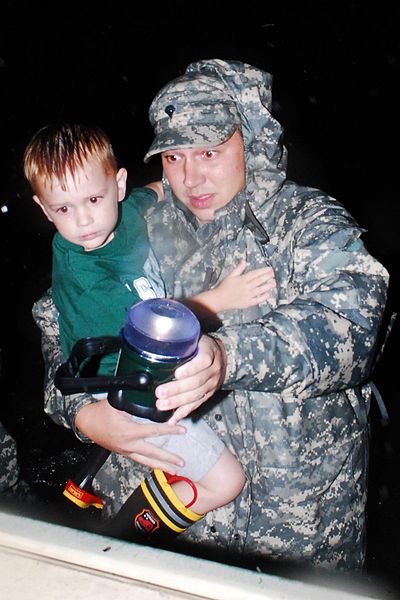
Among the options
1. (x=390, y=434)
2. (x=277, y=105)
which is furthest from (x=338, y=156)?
(x=390, y=434)

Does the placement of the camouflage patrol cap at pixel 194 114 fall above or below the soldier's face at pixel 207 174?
above

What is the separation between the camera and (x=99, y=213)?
185 centimetres

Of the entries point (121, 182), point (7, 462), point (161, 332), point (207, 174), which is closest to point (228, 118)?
point (207, 174)

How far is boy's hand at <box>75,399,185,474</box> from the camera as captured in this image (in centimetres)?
165

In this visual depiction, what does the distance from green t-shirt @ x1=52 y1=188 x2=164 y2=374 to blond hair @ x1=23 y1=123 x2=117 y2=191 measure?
0.25 metres

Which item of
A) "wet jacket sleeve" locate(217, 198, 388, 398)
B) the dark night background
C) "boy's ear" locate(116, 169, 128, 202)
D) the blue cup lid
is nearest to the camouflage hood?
"boy's ear" locate(116, 169, 128, 202)

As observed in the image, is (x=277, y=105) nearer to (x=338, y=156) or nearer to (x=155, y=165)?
(x=338, y=156)

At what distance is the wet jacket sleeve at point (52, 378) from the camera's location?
197 centimetres

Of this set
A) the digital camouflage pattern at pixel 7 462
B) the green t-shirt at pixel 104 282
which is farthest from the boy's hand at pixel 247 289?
the digital camouflage pattern at pixel 7 462

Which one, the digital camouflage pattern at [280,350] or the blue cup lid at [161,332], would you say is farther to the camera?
the digital camouflage pattern at [280,350]

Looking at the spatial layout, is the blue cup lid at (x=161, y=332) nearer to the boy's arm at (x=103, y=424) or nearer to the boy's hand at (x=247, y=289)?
the boy's arm at (x=103, y=424)

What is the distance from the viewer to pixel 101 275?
183cm

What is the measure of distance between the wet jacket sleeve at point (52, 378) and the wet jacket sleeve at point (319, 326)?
2.93ft

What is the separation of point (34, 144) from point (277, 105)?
10.6 metres
